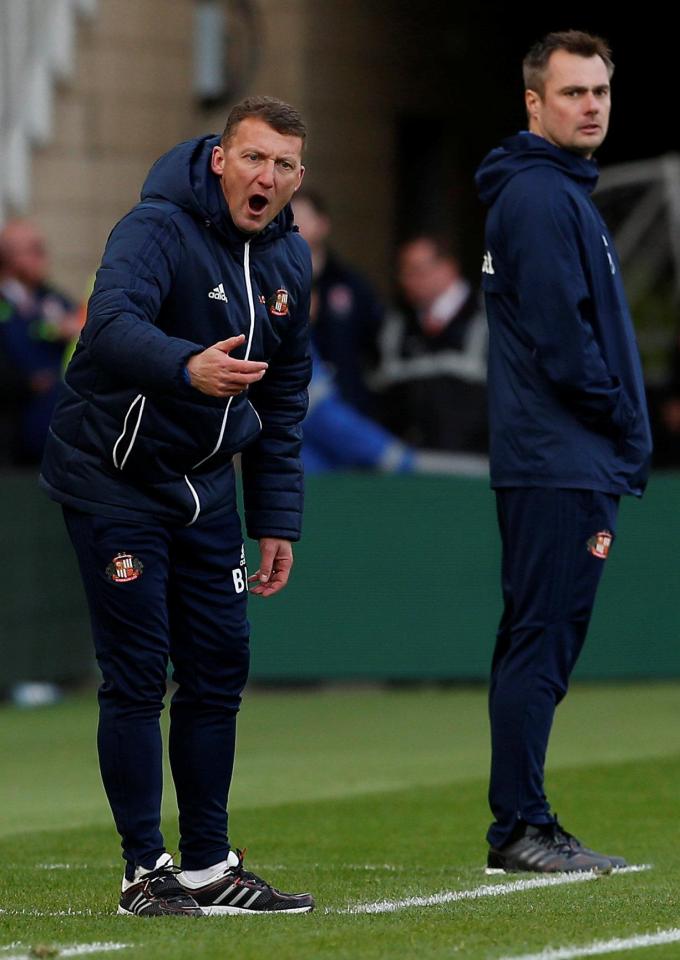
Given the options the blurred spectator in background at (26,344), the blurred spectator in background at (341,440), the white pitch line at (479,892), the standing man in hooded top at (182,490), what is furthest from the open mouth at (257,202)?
the blurred spectator in background at (26,344)

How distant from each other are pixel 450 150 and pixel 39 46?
4.73 meters

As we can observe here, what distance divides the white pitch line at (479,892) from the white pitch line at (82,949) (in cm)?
82

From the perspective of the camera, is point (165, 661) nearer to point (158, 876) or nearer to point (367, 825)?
point (158, 876)

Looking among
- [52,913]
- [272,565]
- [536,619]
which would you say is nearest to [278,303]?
[272,565]

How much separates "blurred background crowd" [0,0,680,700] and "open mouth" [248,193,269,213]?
252 inches

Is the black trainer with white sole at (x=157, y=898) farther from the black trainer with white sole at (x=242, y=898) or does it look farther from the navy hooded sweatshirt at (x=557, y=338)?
the navy hooded sweatshirt at (x=557, y=338)

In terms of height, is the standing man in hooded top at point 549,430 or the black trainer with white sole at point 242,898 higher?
the standing man in hooded top at point 549,430

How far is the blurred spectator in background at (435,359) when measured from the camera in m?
13.1

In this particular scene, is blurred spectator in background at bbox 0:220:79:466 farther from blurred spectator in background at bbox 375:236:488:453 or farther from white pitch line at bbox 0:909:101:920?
white pitch line at bbox 0:909:101:920

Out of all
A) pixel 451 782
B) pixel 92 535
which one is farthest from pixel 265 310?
pixel 451 782

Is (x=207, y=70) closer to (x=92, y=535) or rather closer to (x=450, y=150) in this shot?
(x=450, y=150)

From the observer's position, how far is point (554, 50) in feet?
22.2

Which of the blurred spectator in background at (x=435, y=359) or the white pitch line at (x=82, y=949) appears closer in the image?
the white pitch line at (x=82, y=949)

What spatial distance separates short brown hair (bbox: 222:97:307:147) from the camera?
18.8 feet
